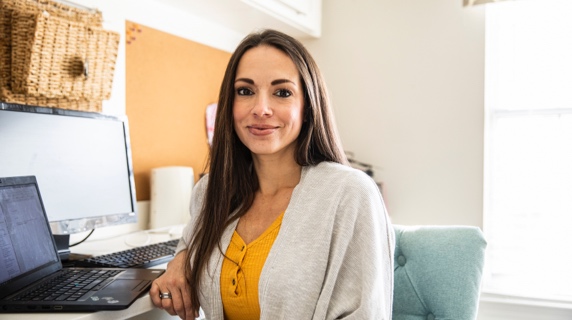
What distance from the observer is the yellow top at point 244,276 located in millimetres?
1139

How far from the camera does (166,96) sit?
2.23 metres

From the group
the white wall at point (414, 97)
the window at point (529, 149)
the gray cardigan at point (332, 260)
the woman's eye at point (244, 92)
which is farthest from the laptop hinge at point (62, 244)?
the window at point (529, 149)

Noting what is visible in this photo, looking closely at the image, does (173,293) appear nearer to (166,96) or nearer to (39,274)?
(39,274)

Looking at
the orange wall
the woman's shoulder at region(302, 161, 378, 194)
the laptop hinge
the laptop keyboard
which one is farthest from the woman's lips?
the orange wall

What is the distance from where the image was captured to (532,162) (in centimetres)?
242

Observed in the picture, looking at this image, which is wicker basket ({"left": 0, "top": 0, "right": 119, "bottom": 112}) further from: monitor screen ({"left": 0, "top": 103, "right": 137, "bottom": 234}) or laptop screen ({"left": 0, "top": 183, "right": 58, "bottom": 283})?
laptop screen ({"left": 0, "top": 183, "right": 58, "bottom": 283})

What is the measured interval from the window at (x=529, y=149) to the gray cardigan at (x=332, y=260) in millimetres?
1559

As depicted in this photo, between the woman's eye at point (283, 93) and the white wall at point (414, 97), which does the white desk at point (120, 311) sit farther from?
the white wall at point (414, 97)

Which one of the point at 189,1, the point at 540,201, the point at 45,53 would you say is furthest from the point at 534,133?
the point at 45,53

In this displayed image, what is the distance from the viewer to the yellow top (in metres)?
1.14

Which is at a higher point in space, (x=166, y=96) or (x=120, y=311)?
(x=166, y=96)

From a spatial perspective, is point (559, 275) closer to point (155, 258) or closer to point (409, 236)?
point (409, 236)

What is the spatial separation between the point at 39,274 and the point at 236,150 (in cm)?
54

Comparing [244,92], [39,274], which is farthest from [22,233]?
[244,92]
